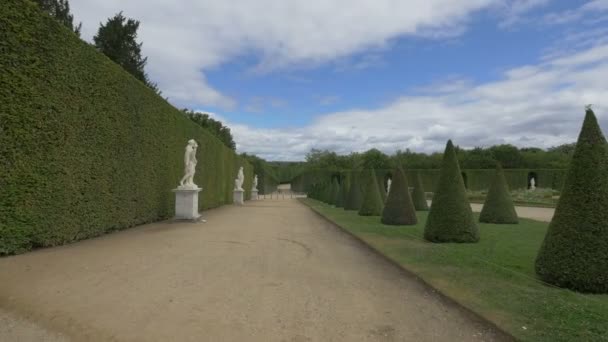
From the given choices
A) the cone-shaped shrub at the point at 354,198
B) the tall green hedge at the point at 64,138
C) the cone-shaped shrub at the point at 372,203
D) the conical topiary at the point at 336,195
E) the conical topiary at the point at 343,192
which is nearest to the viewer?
the tall green hedge at the point at 64,138

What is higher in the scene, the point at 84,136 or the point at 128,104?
the point at 128,104

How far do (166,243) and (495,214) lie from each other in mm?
11476

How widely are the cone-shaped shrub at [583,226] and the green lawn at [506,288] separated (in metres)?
0.24

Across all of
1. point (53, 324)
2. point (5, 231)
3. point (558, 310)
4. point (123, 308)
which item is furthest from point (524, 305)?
→ point (5, 231)

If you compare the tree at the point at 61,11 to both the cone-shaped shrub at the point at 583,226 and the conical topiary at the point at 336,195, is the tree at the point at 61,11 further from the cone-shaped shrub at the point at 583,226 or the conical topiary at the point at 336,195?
the cone-shaped shrub at the point at 583,226

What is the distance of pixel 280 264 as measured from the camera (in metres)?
6.54

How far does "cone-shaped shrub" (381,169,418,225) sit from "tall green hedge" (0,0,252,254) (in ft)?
24.8

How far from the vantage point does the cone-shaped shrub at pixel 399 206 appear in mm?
12758

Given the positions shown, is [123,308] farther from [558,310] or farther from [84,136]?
[84,136]

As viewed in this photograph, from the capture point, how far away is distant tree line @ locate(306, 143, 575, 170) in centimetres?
5844

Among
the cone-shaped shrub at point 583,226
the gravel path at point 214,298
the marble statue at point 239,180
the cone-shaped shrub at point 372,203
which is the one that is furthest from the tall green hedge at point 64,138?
the marble statue at point 239,180

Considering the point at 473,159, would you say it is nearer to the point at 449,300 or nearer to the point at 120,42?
the point at 120,42

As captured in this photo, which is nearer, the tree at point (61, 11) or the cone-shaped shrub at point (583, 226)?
the cone-shaped shrub at point (583, 226)

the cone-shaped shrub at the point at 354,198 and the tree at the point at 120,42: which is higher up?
the tree at the point at 120,42
